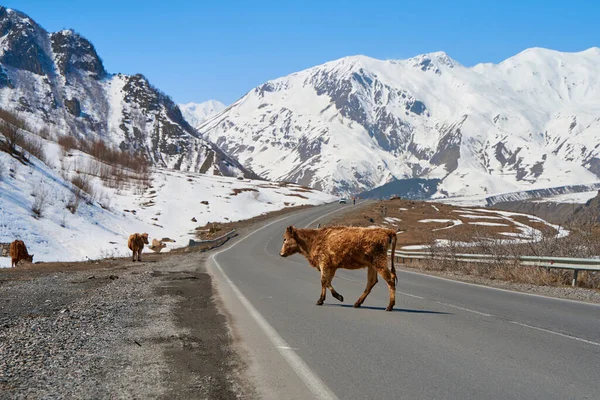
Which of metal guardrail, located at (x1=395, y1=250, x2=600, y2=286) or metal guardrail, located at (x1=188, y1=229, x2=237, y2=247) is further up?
metal guardrail, located at (x1=188, y1=229, x2=237, y2=247)

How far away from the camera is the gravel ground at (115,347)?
5.55m

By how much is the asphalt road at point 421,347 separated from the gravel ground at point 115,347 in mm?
504

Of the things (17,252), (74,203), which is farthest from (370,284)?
(74,203)

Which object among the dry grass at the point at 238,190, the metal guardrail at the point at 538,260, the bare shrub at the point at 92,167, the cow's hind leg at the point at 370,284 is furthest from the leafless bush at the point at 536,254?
the bare shrub at the point at 92,167

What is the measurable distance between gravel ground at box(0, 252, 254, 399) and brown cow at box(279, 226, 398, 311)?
230 cm

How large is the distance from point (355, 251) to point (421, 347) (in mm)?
3552

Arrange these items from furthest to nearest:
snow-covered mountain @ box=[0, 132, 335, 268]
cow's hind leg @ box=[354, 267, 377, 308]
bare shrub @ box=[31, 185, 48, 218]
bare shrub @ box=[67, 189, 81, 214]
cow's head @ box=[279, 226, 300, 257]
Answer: bare shrub @ box=[67, 189, 81, 214], bare shrub @ box=[31, 185, 48, 218], snow-covered mountain @ box=[0, 132, 335, 268], cow's head @ box=[279, 226, 300, 257], cow's hind leg @ box=[354, 267, 377, 308]

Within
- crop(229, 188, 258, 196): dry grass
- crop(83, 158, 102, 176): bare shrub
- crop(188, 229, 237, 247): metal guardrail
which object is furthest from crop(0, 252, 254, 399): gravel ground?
crop(83, 158, 102, 176): bare shrub

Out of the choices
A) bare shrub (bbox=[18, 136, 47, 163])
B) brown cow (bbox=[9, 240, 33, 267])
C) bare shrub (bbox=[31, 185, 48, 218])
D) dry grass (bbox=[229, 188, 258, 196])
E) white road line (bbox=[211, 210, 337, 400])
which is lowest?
white road line (bbox=[211, 210, 337, 400])

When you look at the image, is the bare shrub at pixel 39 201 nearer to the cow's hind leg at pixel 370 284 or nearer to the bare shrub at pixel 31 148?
the bare shrub at pixel 31 148

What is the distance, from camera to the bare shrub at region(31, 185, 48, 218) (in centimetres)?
3841

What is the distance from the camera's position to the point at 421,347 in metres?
7.39

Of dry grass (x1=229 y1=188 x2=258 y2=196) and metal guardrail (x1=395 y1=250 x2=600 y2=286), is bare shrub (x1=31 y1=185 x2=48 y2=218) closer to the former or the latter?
metal guardrail (x1=395 y1=250 x2=600 y2=286)

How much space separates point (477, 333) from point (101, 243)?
3425cm
